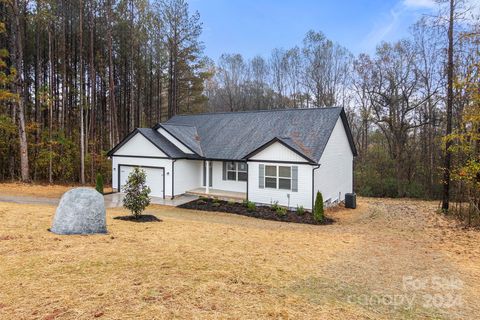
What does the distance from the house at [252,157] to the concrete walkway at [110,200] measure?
61 centimetres

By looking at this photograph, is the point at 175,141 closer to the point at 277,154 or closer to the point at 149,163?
the point at 149,163

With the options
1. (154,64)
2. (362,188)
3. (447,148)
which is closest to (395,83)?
(362,188)

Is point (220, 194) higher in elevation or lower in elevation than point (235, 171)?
lower

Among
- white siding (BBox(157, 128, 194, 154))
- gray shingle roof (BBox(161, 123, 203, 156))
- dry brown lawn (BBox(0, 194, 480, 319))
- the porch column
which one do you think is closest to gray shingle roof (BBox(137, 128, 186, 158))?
white siding (BBox(157, 128, 194, 154))

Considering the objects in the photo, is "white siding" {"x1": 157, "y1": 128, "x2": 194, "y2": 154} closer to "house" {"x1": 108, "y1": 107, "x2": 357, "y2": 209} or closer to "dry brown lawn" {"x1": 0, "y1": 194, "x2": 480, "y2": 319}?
"house" {"x1": 108, "y1": 107, "x2": 357, "y2": 209}

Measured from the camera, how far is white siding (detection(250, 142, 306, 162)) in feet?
48.6

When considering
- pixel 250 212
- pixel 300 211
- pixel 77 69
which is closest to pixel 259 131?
pixel 250 212

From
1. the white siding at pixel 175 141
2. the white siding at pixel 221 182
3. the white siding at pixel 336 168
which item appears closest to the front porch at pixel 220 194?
the white siding at pixel 221 182

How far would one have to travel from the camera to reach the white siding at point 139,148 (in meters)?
17.5

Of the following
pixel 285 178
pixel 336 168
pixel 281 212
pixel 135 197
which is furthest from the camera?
pixel 336 168

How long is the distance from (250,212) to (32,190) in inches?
→ 541

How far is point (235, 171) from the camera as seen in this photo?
58.6 feet

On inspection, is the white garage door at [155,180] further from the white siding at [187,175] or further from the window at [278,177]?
the window at [278,177]

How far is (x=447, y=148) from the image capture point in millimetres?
14375
